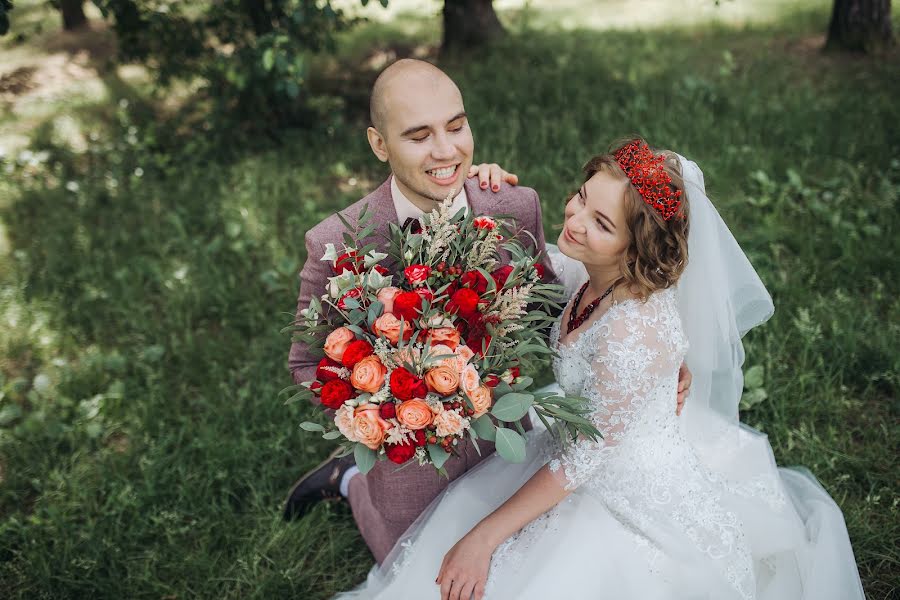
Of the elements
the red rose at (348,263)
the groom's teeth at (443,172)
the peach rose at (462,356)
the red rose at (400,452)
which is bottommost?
the red rose at (400,452)

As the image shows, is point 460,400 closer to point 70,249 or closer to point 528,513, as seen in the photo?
point 528,513

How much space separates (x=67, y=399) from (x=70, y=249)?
1.65 metres

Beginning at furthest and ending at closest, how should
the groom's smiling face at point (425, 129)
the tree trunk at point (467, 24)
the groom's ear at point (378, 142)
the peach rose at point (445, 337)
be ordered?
the tree trunk at point (467, 24) < the groom's ear at point (378, 142) < the groom's smiling face at point (425, 129) < the peach rose at point (445, 337)

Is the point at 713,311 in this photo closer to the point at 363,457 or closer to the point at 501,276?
the point at 501,276

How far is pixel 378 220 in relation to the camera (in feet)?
8.67

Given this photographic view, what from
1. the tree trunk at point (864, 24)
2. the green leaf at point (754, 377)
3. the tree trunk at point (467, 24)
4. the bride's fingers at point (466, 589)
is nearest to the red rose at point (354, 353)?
the bride's fingers at point (466, 589)

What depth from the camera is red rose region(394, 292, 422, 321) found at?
1.90m

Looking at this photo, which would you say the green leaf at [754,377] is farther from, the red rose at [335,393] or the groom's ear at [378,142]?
the red rose at [335,393]

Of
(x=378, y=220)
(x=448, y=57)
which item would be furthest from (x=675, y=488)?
(x=448, y=57)

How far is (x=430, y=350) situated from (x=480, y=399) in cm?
19

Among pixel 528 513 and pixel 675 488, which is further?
pixel 675 488

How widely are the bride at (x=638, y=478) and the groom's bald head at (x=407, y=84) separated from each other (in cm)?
61

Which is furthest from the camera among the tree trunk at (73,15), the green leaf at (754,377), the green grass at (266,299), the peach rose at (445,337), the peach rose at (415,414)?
the tree trunk at (73,15)

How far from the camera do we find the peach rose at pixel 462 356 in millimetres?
1838
